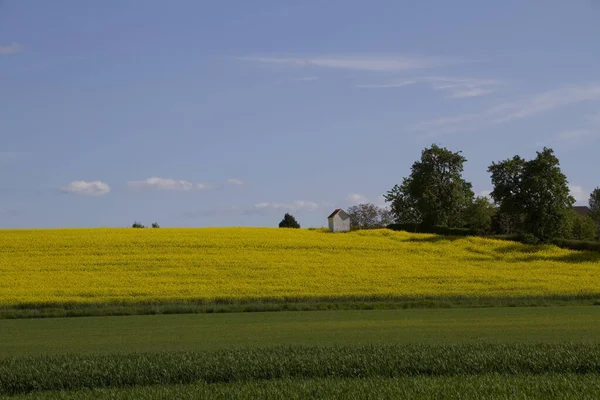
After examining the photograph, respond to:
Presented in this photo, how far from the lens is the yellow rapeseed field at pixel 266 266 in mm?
37156

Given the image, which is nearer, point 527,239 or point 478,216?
point 527,239

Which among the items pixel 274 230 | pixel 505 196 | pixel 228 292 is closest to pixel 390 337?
pixel 228 292

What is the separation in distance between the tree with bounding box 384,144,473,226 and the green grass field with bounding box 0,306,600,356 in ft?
144

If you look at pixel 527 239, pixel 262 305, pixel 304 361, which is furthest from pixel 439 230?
pixel 304 361

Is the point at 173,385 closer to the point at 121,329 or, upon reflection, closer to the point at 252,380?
the point at 252,380

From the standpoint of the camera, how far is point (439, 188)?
78.6 metres

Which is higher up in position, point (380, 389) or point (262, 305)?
point (262, 305)

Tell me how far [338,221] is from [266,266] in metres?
19.5

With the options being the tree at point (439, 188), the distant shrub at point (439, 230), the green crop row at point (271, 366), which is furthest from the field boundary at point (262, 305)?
the tree at point (439, 188)

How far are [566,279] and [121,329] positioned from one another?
2579 cm

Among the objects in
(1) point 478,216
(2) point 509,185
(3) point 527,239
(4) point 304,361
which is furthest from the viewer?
(1) point 478,216

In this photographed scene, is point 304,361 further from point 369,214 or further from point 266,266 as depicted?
point 369,214

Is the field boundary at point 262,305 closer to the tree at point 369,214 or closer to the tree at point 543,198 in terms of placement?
the tree at point 543,198

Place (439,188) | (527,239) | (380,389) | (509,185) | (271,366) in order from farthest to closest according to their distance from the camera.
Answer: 1. (439,188)
2. (509,185)
3. (527,239)
4. (271,366)
5. (380,389)
